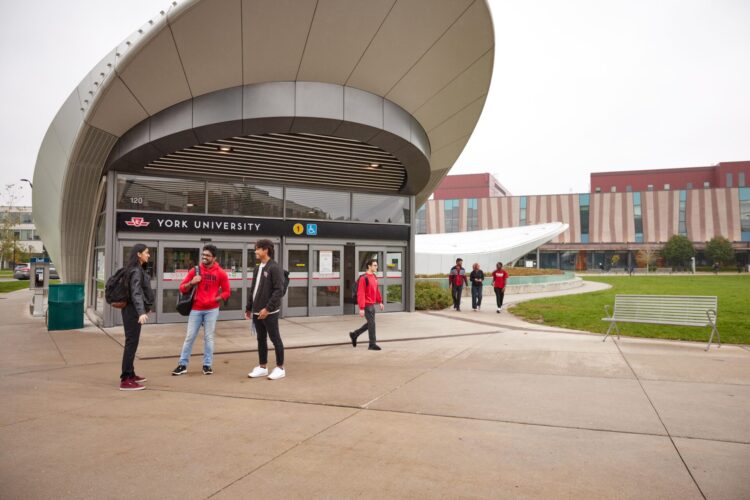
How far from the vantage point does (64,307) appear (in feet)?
35.8

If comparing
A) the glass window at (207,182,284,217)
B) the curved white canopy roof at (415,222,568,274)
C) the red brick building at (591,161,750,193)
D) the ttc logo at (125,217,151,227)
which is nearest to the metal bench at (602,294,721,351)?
the glass window at (207,182,284,217)

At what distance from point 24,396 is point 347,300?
973cm

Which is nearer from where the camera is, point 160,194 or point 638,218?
point 160,194

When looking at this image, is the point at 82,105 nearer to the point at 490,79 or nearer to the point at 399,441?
the point at 490,79

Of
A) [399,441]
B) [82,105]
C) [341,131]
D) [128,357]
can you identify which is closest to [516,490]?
[399,441]

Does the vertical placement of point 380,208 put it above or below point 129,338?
above

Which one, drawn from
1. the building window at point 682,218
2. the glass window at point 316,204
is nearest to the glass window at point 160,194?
the glass window at point 316,204

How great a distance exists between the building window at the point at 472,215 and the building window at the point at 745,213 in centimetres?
4052

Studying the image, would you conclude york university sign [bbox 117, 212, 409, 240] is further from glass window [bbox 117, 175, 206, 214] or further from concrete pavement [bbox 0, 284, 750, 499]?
concrete pavement [bbox 0, 284, 750, 499]

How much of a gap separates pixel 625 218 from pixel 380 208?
7385cm

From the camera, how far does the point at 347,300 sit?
14383 mm

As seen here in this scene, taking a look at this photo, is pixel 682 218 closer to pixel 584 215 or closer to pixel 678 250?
pixel 678 250

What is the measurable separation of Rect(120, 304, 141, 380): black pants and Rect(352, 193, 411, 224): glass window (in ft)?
30.2

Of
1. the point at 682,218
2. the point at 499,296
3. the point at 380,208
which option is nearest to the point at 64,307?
the point at 380,208
